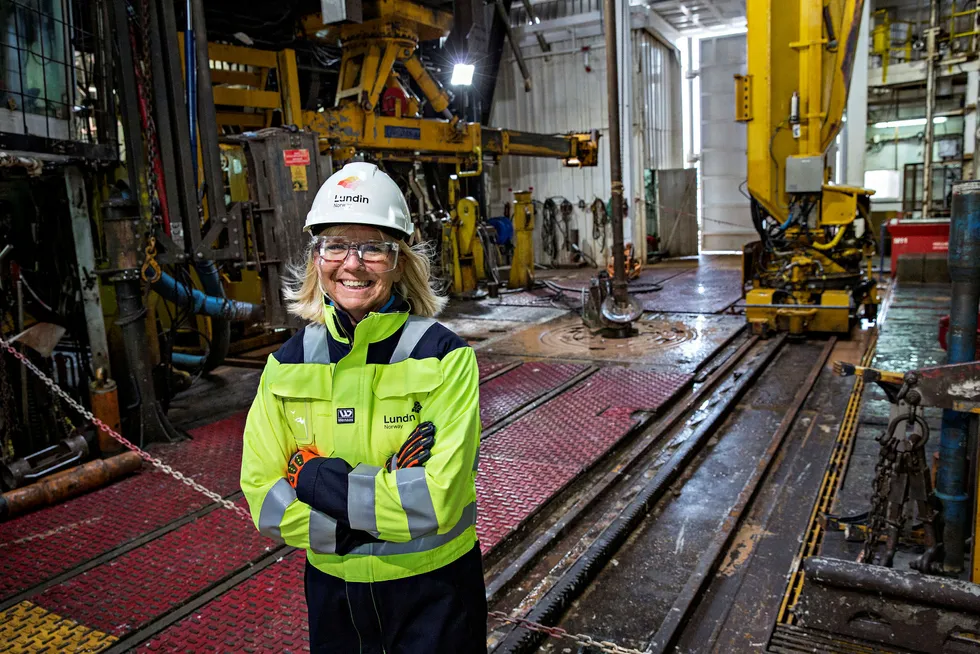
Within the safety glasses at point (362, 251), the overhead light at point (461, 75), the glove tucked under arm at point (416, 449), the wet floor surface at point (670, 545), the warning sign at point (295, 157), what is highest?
the overhead light at point (461, 75)

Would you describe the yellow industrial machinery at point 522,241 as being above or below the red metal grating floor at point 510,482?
above

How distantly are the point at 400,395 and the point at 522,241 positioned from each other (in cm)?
1241

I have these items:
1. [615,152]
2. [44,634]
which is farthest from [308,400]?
[615,152]

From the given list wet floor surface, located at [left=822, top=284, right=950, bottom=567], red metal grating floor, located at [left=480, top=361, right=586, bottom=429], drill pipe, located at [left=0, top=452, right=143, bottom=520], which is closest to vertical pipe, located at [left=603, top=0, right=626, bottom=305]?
red metal grating floor, located at [left=480, top=361, right=586, bottom=429]

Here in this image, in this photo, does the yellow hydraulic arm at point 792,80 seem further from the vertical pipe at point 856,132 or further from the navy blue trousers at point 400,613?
the navy blue trousers at point 400,613

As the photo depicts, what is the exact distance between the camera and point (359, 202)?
→ 1875 millimetres

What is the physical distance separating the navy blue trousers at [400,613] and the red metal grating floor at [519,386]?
13.0ft

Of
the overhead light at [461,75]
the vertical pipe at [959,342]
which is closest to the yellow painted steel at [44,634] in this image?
the vertical pipe at [959,342]

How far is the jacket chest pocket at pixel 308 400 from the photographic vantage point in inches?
72.2

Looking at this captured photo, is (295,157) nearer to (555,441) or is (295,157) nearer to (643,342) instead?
(555,441)

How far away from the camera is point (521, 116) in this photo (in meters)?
19.1

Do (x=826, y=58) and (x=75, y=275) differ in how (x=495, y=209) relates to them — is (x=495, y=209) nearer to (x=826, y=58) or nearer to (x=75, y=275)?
(x=826, y=58)

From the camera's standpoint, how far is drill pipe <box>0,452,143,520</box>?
440cm

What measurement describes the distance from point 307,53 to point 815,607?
12168mm
